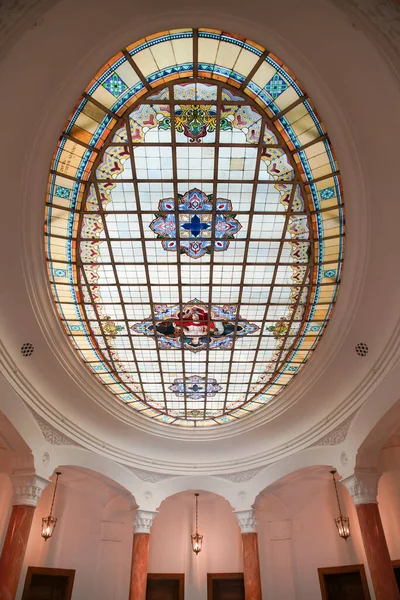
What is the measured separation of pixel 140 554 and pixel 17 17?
12732 millimetres

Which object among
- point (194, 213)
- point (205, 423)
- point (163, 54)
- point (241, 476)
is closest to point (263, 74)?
point (163, 54)

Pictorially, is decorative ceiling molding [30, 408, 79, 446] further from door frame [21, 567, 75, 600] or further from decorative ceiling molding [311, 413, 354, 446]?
decorative ceiling molding [311, 413, 354, 446]

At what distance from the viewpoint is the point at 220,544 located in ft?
47.3

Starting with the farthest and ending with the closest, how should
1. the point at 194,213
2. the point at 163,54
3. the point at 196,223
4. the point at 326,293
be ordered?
Result: the point at 326,293 → the point at 196,223 → the point at 194,213 → the point at 163,54

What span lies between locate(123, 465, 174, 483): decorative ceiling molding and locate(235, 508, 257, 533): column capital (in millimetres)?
2467

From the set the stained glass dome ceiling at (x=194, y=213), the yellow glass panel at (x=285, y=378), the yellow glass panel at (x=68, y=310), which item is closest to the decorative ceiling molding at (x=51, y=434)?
the stained glass dome ceiling at (x=194, y=213)

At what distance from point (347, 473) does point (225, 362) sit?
380 cm

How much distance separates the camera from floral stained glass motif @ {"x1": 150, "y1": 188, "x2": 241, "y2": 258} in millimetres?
7059

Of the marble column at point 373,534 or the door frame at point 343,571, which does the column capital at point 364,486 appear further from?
the door frame at point 343,571

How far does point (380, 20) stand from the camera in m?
3.91

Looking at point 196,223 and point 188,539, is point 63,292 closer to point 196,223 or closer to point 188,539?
point 196,223

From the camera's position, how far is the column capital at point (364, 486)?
941 centimetres

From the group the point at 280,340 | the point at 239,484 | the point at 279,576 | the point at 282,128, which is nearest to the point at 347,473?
the point at 280,340

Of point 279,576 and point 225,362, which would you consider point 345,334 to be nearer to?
point 225,362
